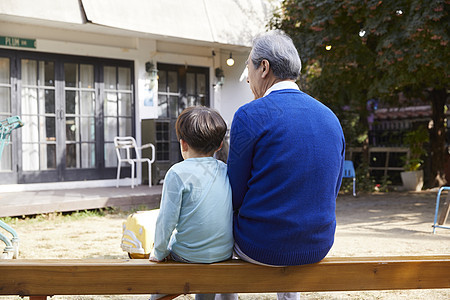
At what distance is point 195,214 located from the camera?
1.87m

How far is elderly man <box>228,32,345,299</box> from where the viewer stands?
1.74 meters

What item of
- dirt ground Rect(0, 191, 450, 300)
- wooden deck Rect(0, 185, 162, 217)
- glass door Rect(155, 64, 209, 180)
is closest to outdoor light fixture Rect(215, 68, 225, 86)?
glass door Rect(155, 64, 209, 180)

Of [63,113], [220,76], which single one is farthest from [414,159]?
[63,113]

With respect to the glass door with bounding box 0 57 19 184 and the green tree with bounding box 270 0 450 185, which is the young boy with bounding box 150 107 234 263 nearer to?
the green tree with bounding box 270 0 450 185

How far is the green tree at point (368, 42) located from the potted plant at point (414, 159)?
148cm

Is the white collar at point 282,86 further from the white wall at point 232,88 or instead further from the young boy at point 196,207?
the white wall at point 232,88

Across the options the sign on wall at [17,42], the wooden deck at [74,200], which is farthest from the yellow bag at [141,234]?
the sign on wall at [17,42]

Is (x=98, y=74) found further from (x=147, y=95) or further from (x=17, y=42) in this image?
(x=17, y=42)

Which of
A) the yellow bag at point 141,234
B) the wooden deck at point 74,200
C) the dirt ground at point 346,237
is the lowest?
the dirt ground at point 346,237

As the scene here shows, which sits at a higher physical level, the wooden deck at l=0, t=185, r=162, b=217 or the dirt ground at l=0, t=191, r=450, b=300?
the wooden deck at l=0, t=185, r=162, b=217

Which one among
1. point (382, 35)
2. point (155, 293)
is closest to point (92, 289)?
point (155, 293)

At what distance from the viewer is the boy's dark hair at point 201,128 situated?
192 cm

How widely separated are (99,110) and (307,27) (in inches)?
156

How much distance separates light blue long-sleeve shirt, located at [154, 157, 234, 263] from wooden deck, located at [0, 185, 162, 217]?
4.81 metres
